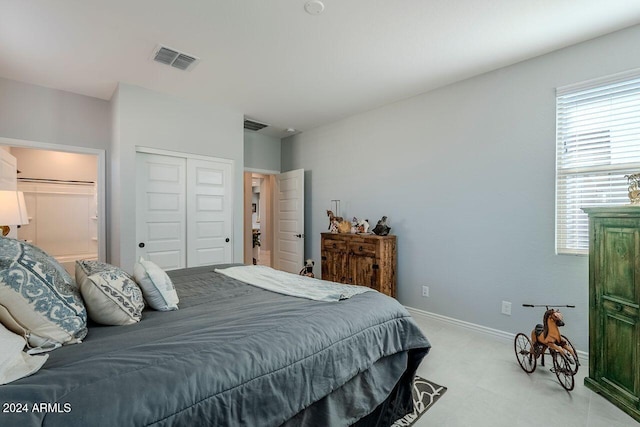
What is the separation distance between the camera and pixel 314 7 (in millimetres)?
2148

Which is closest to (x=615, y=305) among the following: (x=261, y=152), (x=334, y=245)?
(x=334, y=245)

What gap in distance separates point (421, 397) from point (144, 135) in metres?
3.85

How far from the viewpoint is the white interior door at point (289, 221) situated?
5.10 metres

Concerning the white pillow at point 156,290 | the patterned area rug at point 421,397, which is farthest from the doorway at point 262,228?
the patterned area rug at point 421,397

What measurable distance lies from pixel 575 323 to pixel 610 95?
6.39 feet

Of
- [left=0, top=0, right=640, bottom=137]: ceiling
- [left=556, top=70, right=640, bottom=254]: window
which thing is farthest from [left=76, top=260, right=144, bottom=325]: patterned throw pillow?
[left=556, top=70, right=640, bottom=254]: window

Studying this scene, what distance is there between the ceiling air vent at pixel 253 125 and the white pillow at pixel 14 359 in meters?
4.19

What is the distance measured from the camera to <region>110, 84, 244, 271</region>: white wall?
A: 3.41m

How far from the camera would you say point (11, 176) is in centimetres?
348

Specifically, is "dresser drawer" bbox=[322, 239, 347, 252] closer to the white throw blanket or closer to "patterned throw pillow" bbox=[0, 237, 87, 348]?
the white throw blanket

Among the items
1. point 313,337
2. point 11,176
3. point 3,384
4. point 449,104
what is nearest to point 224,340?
point 313,337

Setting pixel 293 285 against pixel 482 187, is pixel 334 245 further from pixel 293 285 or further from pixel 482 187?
pixel 293 285

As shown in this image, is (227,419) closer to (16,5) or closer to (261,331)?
(261,331)

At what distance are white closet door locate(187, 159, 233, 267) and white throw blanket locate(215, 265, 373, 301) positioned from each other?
1643 millimetres
